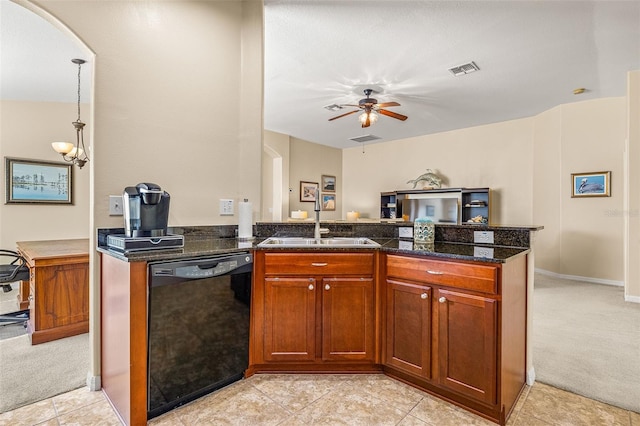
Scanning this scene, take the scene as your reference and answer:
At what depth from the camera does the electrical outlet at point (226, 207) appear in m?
2.61

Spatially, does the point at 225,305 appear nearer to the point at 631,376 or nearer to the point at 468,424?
the point at 468,424

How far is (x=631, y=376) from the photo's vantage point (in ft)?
7.38

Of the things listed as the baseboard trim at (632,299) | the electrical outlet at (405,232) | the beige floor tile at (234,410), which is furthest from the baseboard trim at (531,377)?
the baseboard trim at (632,299)

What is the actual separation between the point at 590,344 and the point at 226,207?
10.8 ft

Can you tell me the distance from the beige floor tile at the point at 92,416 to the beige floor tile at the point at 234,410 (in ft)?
1.13

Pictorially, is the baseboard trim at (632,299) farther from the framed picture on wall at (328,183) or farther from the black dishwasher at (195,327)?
the framed picture on wall at (328,183)

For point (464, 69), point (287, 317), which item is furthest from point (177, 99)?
point (464, 69)

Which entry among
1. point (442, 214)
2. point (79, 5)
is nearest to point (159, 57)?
point (79, 5)

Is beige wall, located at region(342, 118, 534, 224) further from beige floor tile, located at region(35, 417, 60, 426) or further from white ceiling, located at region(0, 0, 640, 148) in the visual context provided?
beige floor tile, located at region(35, 417, 60, 426)

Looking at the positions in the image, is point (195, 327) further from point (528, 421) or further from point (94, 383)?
point (528, 421)

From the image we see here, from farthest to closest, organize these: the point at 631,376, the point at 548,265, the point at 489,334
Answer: the point at 548,265, the point at 631,376, the point at 489,334

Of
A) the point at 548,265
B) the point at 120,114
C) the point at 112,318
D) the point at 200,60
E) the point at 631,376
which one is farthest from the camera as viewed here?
the point at 548,265

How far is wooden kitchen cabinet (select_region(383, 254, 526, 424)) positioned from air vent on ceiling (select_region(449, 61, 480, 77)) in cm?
271

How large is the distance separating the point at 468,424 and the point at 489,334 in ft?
1.62
